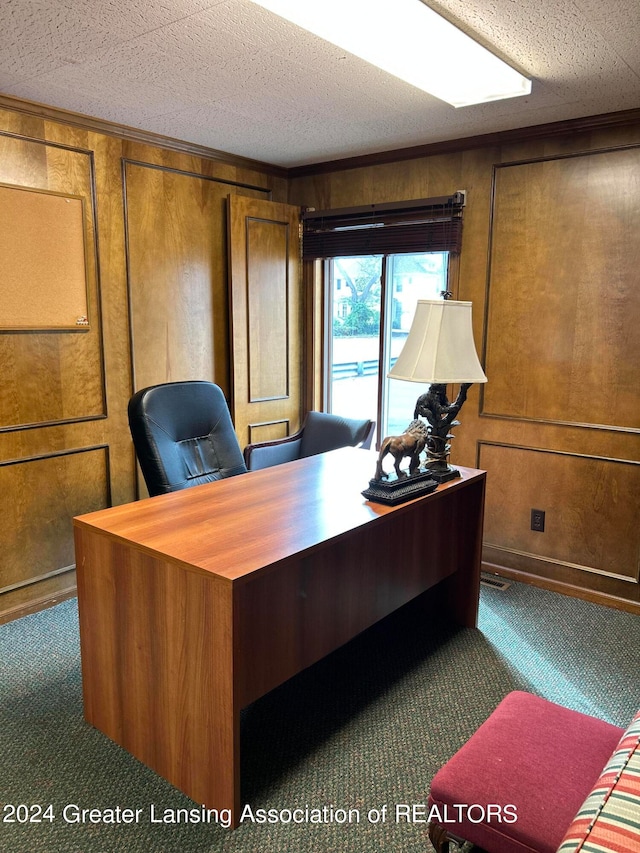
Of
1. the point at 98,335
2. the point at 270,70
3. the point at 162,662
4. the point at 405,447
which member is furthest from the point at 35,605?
the point at 270,70

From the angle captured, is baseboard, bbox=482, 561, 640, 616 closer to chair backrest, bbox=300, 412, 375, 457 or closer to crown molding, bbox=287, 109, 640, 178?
chair backrest, bbox=300, 412, 375, 457

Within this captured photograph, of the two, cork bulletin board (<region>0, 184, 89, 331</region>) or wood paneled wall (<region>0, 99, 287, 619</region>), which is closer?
cork bulletin board (<region>0, 184, 89, 331</region>)

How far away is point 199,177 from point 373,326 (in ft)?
4.53

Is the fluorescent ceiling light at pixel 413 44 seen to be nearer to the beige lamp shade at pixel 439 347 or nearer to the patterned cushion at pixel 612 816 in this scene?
the beige lamp shade at pixel 439 347

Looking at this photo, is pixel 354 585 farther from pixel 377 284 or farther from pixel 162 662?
pixel 377 284

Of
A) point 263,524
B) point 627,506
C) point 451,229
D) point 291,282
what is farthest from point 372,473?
point 291,282

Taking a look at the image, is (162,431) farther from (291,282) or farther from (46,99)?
(291,282)

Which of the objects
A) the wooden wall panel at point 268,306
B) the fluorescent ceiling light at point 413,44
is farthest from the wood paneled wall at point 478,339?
the fluorescent ceiling light at point 413,44

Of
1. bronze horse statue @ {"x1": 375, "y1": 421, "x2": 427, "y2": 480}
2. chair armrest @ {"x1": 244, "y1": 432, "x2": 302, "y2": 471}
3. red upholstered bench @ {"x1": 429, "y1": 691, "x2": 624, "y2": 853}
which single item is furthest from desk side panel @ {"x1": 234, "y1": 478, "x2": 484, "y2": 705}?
chair armrest @ {"x1": 244, "y1": 432, "x2": 302, "y2": 471}

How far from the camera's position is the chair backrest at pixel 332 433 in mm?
3455

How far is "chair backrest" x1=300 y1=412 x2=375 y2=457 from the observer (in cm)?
346

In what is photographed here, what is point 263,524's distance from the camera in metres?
1.96

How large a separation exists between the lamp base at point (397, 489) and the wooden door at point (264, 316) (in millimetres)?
→ 1743

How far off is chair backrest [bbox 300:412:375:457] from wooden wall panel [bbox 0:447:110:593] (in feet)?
3.72
